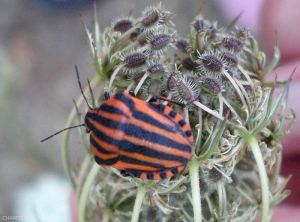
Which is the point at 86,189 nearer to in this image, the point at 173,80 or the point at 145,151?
the point at 145,151

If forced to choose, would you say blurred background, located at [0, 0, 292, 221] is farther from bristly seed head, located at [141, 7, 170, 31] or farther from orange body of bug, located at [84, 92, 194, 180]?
orange body of bug, located at [84, 92, 194, 180]

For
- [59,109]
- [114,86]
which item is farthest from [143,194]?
[59,109]

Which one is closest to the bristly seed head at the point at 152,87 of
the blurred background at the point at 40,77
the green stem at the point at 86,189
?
the green stem at the point at 86,189

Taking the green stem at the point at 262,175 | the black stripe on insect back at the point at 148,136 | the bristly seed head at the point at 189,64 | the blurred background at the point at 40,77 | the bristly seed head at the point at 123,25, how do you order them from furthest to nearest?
1. the blurred background at the point at 40,77
2. the bristly seed head at the point at 123,25
3. the bristly seed head at the point at 189,64
4. the green stem at the point at 262,175
5. the black stripe on insect back at the point at 148,136

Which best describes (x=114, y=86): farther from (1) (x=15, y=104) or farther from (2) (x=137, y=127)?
(1) (x=15, y=104)

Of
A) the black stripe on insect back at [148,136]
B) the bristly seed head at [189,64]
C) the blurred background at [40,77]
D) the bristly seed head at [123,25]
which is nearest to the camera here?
the black stripe on insect back at [148,136]

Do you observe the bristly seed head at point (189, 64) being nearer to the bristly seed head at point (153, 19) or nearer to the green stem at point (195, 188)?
the bristly seed head at point (153, 19)

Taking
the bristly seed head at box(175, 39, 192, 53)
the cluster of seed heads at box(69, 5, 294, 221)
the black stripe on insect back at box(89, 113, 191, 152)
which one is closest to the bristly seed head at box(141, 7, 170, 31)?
the cluster of seed heads at box(69, 5, 294, 221)
